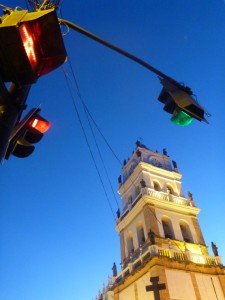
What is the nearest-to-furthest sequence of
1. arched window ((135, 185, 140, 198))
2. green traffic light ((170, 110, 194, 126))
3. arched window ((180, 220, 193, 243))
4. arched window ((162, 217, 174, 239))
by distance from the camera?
green traffic light ((170, 110, 194, 126)) → arched window ((162, 217, 174, 239)) → arched window ((180, 220, 193, 243)) → arched window ((135, 185, 140, 198))

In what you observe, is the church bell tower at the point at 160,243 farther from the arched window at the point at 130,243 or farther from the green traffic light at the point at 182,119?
the green traffic light at the point at 182,119

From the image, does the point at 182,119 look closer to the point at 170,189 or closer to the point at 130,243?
the point at 130,243

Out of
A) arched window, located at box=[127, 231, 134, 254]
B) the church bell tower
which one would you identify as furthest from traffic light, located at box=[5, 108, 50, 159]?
arched window, located at box=[127, 231, 134, 254]

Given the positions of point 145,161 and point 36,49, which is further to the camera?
point 145,161

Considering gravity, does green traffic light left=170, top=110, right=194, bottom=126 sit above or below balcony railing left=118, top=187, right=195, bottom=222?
below

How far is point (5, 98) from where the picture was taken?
9.43ft

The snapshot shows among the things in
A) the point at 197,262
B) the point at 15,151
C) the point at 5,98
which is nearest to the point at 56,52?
the point at 5,98

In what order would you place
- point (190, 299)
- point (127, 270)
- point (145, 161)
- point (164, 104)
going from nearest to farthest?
1. point (164, 104)
2. point (190, 299)
3. point (127, 270)
4. point (145, 161)

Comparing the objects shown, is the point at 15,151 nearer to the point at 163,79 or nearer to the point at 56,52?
the point at 56,52

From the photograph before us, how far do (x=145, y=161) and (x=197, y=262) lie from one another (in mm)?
13162

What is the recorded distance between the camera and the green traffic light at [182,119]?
4.36m

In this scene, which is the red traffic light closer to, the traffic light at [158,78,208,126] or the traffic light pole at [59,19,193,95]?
the traffic light pole at [59,19,193,95]

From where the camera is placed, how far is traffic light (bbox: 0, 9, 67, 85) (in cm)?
257

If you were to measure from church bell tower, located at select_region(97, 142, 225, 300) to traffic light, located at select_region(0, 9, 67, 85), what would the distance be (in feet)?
42.8
